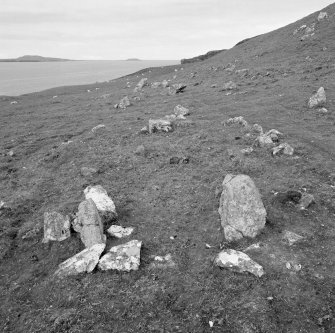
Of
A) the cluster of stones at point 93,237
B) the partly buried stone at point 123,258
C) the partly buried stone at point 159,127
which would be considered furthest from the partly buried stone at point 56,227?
the partly buried stone at point 159,127

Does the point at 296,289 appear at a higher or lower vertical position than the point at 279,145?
lower

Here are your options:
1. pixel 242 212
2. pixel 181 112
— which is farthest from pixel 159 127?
pixel 242 212

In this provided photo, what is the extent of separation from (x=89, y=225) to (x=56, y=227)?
1.78m

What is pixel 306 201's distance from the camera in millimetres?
14906

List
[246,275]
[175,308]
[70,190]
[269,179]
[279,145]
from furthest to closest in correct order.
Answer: [279,145]
[70,190]
[269,179]
[246,275]
[175,308]

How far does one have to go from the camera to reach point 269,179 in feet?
57.8

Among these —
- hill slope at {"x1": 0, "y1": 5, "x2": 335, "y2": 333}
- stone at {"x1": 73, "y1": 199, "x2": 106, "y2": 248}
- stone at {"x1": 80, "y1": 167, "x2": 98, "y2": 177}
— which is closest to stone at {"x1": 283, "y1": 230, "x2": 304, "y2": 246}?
hill slope at {"x1": 0, "y1": 5, "x2": 335, "y2": 333}

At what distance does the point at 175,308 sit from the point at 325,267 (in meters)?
5.42

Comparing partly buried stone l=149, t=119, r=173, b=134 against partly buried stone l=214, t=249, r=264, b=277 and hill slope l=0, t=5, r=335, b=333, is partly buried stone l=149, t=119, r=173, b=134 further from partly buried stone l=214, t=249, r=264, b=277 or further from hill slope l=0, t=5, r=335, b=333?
partly buried stone l=214, t=249, r=264, b=277

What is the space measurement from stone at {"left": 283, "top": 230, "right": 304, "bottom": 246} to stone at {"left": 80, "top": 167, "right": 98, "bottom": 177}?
12.1 meters

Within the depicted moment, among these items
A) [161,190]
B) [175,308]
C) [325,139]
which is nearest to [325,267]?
[175,308]

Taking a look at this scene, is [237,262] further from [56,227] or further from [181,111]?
[181,111]

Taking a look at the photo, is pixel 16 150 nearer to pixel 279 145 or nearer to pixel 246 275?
pixel 279 145

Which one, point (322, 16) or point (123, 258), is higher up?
point (322, 16)
